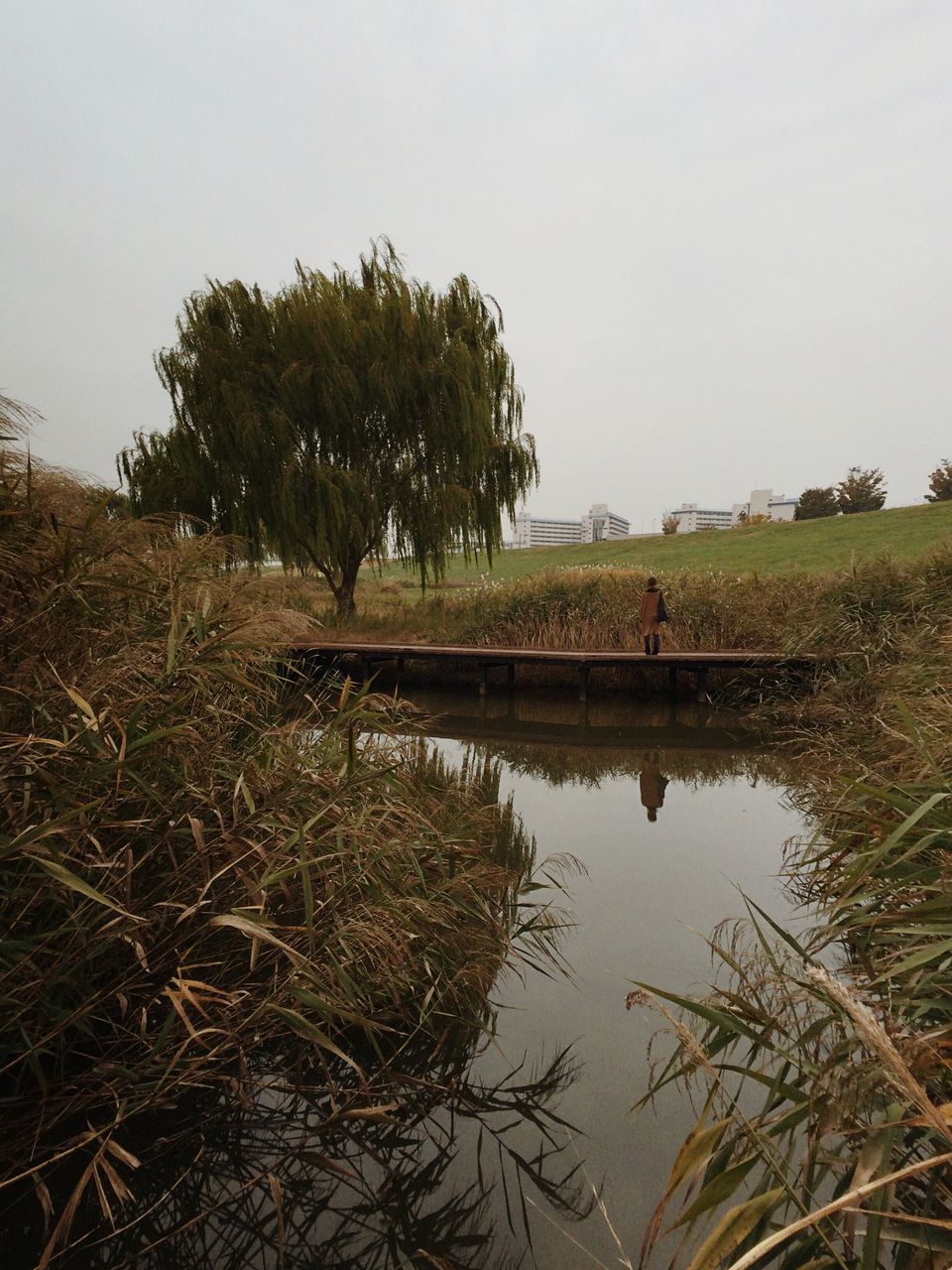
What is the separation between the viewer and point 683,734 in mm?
8750

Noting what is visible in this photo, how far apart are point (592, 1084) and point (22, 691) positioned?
2.18m

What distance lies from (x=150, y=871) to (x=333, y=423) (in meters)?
12.4

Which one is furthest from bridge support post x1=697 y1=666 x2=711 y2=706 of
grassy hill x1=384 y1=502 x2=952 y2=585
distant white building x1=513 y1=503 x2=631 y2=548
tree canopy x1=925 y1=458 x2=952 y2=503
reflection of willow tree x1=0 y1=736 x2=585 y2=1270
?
distant white building x1=513 y1=503 x2=631 y2=548

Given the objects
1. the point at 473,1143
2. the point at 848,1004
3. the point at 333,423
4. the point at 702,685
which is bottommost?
the point at 473,1143

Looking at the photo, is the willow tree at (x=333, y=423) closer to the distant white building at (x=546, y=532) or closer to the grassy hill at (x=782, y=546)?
the grassy hill at (x=782, y=546)

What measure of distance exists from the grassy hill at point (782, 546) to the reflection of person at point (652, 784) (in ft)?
36.1

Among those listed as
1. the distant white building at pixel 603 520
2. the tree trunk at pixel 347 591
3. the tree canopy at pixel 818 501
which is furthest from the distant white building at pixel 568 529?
the tree trunk at pixel 347 591

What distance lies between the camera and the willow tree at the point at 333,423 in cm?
1360

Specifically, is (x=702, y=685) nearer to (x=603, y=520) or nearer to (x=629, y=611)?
(x=629, y=611)

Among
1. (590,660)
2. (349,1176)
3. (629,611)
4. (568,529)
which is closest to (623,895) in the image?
(349,1176)

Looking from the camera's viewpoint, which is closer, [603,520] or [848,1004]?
[848,1004]

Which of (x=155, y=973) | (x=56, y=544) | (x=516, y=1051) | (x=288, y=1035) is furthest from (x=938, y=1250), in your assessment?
(x=56, y=544)

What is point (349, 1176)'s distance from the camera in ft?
7.05

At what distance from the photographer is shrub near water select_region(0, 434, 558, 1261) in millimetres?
1960
